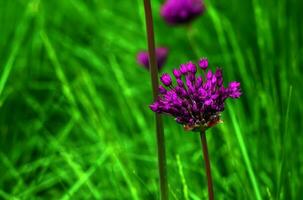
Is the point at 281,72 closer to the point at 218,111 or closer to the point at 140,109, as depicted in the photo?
the point at 140,109

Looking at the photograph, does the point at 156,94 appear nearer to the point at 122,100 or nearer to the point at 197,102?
the point at 197,102

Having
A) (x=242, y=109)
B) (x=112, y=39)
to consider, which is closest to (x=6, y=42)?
(x=112, y=39)

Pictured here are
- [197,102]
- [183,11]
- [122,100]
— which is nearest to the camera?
[197,102]

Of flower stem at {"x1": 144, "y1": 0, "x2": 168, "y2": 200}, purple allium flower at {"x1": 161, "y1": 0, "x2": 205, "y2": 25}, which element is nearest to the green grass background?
purple allium flower at {"x1": 161, "y1": 0, "x2": 205, "y2": 25}

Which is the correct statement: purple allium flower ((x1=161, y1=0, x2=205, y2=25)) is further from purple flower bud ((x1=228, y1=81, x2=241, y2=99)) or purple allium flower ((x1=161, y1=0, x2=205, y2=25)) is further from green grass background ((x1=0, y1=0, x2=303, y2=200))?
purple flower bud ((x1=228, y1=81, x2=241, y2=99))

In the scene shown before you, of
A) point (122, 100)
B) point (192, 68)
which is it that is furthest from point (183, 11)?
point (192, 68)

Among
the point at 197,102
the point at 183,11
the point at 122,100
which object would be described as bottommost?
the point at 197,102

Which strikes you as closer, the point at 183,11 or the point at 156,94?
the point at 156,94
